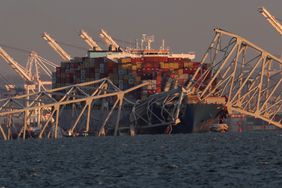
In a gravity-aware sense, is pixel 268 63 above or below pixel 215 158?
above

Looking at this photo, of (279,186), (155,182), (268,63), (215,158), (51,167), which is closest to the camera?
(279,186)

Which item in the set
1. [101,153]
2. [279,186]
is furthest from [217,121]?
[279,186]

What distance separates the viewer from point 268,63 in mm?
195125

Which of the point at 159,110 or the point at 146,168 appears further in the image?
the point at 159,110

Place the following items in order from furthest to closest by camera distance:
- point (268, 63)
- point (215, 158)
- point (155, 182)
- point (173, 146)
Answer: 1. point (268, 63)
2. point (173, 146)
3. point (215, 158)
4. point (155, 182)

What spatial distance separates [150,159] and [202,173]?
20.4 m

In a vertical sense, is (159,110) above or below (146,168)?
above

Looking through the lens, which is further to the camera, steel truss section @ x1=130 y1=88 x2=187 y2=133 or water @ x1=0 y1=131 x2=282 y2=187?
steel truss section @ x1=130 y1=88 x2=187 y2=133

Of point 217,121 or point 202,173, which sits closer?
point 202,173

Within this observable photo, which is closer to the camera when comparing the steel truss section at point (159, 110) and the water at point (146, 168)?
the water at point (146, 168)

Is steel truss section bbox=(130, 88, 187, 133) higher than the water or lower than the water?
higher

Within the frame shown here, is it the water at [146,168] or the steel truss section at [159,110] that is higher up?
the steel truss section at [159,110]

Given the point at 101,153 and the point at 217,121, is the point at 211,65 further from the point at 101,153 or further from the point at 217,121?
the point at 101,153

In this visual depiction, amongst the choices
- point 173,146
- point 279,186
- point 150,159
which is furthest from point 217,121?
point 279,186
